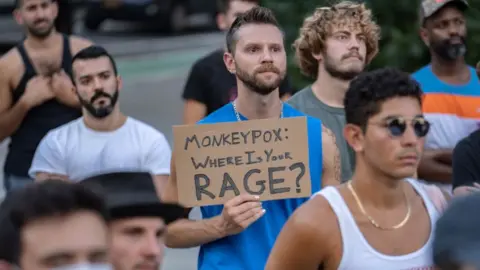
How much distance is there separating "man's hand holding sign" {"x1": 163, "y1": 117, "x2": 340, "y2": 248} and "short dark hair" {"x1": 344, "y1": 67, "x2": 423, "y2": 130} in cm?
83

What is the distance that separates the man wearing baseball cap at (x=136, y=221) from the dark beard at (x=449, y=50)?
3756 mm

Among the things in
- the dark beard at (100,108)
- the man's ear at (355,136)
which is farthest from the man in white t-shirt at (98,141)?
the man's ear at (355,136)

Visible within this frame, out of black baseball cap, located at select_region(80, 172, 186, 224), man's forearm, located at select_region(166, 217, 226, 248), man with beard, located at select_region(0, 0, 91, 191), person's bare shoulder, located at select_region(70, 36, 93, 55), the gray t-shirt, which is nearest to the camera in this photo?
black baseball cap, located at select_region(80, 172, 186, 224)

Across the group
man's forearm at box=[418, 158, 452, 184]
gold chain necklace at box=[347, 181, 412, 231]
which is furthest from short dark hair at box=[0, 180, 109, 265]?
man's forearm at box=[418, 158, 452, 184]

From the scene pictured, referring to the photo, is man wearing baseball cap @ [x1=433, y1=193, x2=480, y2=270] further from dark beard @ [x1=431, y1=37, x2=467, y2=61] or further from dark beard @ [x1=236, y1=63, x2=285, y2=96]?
dark beard @ [x1=431, y1=37, x2=467, y2=61]

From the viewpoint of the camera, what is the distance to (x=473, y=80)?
7.61 meters

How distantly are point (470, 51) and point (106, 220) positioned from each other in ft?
22.9

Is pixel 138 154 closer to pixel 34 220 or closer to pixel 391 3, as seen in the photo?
pixel 34 220

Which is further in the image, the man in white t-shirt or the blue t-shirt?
the man in white t-shirt

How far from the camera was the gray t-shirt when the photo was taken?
650cm

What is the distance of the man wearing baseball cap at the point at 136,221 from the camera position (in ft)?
12.7

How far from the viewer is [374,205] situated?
4.71 metres

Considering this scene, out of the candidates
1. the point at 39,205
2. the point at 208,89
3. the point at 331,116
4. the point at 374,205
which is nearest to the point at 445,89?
the point at 331,116

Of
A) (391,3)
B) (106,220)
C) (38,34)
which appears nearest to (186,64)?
(391,3)
